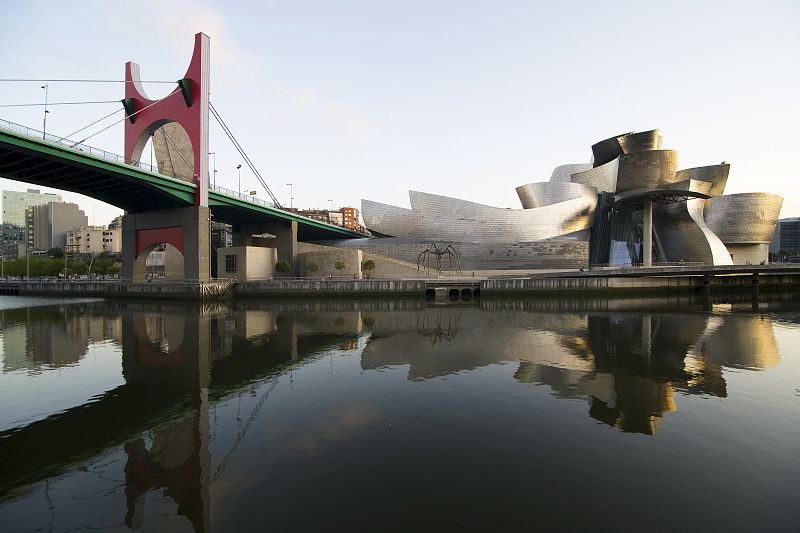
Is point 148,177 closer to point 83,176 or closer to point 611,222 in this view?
point 83,176

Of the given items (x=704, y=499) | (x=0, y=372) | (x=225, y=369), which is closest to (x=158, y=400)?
(x=225, y=369)

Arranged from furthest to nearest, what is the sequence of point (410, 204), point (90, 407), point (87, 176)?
point (410, 204) < point (87, 176) < point (90, 407)

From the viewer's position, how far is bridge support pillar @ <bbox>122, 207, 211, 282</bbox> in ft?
126

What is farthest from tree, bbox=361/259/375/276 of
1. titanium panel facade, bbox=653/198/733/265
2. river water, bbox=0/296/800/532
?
titanium panel facade, bbox=653/198/733/265

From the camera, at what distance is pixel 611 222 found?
5628cm

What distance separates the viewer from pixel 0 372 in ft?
42.5

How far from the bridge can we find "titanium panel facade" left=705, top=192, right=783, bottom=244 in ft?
200

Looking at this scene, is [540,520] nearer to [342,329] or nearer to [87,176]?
[342,329]

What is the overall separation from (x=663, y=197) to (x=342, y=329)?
166 feet

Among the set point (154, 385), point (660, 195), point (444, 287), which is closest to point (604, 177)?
point (660, 195)

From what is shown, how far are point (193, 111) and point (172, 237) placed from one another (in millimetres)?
12993

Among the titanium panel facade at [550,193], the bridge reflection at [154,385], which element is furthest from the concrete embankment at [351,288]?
the titanium panel facade at [550,193]

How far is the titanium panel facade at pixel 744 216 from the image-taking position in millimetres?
54844

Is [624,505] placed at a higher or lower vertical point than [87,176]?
lower
